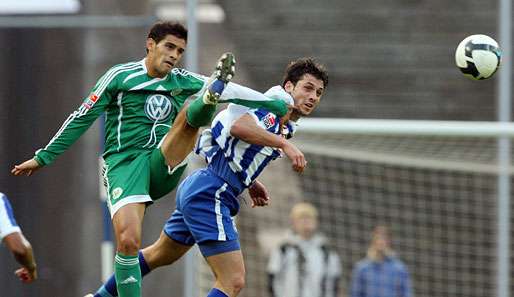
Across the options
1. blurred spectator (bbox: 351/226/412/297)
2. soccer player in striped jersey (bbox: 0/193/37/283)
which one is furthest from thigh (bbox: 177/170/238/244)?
blurred spectator (bbox: 351/226/412/297)

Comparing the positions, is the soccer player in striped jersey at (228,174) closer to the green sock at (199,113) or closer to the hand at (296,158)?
the green sock at (199,113)

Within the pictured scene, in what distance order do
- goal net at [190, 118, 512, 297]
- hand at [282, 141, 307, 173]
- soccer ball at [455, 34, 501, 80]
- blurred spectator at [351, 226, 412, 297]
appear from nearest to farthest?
hand at [282, 141, 307, 173] → soccer ball at [455, 34, 501, 80] → blurred spectator at [351, 226, 412, 297] → goal net at [190, 118, 512, 297]

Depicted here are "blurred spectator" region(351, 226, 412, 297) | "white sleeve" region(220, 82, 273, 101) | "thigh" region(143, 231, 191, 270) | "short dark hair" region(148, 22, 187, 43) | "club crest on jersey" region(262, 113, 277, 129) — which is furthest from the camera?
"blurred spectator" region(351, 226, 412, 297)

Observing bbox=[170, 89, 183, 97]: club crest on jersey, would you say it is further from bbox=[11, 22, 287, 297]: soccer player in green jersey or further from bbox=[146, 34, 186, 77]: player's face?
bbox=[146, 34, 186, 77]: player's face

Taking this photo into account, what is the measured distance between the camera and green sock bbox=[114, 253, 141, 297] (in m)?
8.24

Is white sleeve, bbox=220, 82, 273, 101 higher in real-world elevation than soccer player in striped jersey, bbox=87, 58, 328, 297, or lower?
higher

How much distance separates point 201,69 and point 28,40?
1.43 meters

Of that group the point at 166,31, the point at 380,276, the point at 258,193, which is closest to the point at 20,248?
the point at 166,31

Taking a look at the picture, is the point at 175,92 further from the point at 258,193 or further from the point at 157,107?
the point at 258,193

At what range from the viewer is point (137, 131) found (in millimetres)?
8477

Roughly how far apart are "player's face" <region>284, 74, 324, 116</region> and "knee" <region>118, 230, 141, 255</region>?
1.18 metres

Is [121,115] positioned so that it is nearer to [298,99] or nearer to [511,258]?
[298,99]

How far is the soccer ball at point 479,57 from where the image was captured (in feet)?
29.3

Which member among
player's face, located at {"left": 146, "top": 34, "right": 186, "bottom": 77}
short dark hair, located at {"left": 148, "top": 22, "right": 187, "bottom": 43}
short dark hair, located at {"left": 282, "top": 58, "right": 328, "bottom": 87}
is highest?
short dark hair, located at {"left": 148, "top": 22, "right": 187, "bottom": 43}
